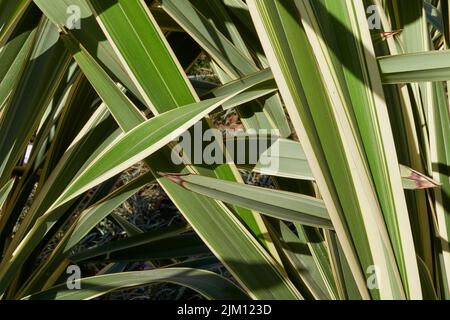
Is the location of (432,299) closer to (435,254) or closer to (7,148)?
(435,254)

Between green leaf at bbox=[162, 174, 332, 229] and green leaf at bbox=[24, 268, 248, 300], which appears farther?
green leaf at bbox=[24, 268, 248, 300]

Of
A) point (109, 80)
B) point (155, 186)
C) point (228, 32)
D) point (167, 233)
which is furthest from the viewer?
point (155, 186)

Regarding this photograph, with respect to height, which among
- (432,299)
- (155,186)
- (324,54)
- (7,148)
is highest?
(155,186)

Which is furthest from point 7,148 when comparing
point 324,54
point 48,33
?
point 324,54

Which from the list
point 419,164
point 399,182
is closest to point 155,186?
point 419,164

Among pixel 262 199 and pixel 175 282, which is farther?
pixel 175 282

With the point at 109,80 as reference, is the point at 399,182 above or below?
below

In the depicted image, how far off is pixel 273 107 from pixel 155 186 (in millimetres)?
1256

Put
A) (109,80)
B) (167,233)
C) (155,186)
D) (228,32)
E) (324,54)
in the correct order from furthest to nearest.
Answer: (155,186) < (167,233) < (228,32) < (109,80) < (324,54)

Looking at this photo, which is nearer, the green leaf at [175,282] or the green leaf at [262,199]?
the green leaf at [262,199]

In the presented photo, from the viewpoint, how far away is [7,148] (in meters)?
0.98

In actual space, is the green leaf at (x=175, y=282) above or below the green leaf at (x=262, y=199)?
below

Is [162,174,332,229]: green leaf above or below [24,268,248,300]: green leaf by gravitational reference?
above
